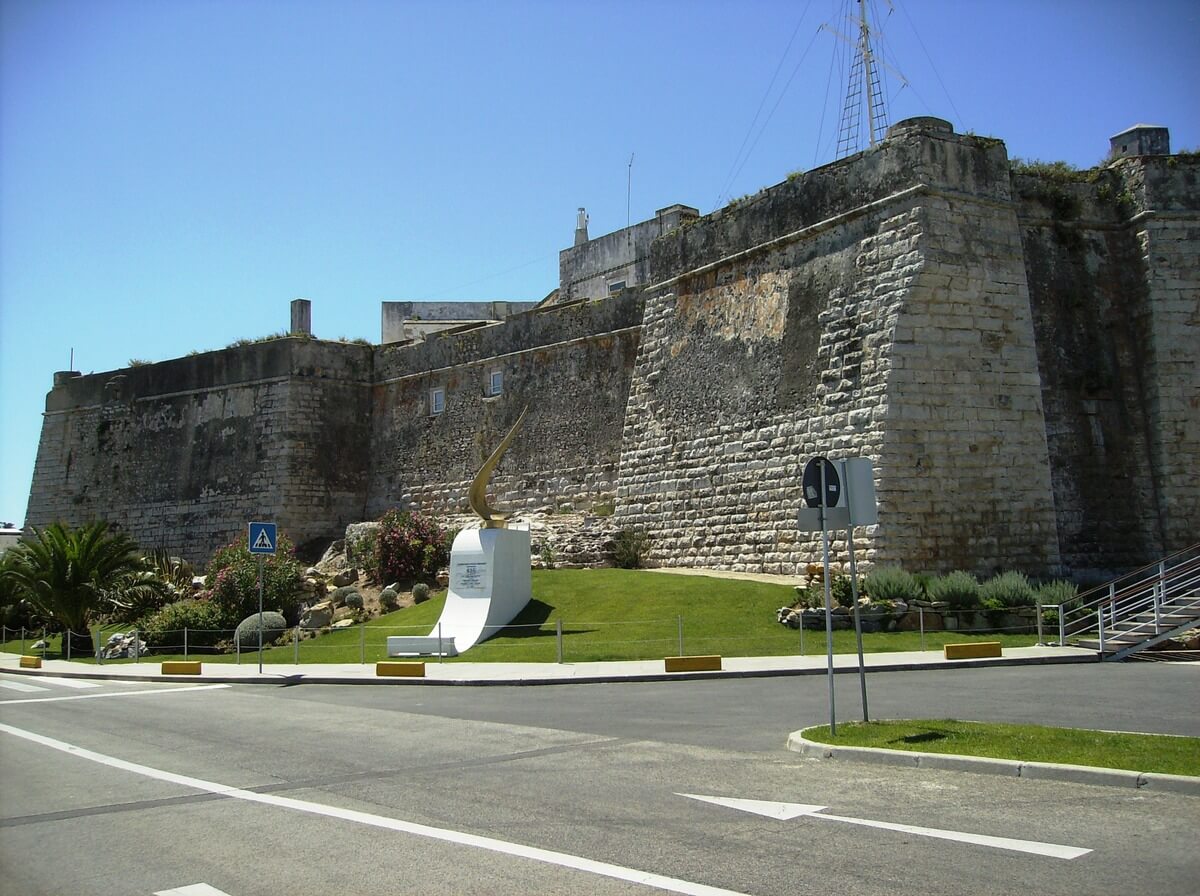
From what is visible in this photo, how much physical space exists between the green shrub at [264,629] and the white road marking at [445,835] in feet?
49.6

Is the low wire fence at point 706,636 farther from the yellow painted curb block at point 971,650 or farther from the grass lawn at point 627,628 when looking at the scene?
the yellow painted curb block at point 971,650

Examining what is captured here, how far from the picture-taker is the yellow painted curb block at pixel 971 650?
55.0ft

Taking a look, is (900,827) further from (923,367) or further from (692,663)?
(923,367)

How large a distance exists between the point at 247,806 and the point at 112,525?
119 ft

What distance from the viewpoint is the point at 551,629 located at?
21609mm

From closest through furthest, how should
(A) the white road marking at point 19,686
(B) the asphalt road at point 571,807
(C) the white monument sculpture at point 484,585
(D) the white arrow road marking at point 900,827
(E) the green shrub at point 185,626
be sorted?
1. (B) the asphalt road at point 571,807
2. (D) the white arrow road marking at point 900,827
3. (A) the white road marking at point 19,686
4. (C) the white monument sculpture at point 484,585
5. (E) the green shrub at point 185,626

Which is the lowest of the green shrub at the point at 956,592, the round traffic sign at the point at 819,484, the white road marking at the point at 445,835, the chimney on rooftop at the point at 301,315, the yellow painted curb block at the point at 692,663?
the white road marking at the point at 445,835

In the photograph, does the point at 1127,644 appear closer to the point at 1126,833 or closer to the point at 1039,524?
the point at 1039,524

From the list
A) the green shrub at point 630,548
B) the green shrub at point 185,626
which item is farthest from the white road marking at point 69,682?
the green shrub at point 630,548

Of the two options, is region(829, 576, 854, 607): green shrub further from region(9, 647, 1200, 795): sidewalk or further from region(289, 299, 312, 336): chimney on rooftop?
region(289, 299, 312, 336): chimney on rooftop

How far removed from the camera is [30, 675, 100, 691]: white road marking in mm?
20375

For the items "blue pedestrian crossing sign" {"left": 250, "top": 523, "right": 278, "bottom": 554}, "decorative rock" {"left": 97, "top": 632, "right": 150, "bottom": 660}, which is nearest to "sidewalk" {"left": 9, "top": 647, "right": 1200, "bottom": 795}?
"blue pedestrian crossing sign" {"left": 250, "top": 523, "right": 278, "bottom": 554}

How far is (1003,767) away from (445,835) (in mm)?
4320

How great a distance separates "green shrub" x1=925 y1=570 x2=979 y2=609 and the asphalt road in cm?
521
